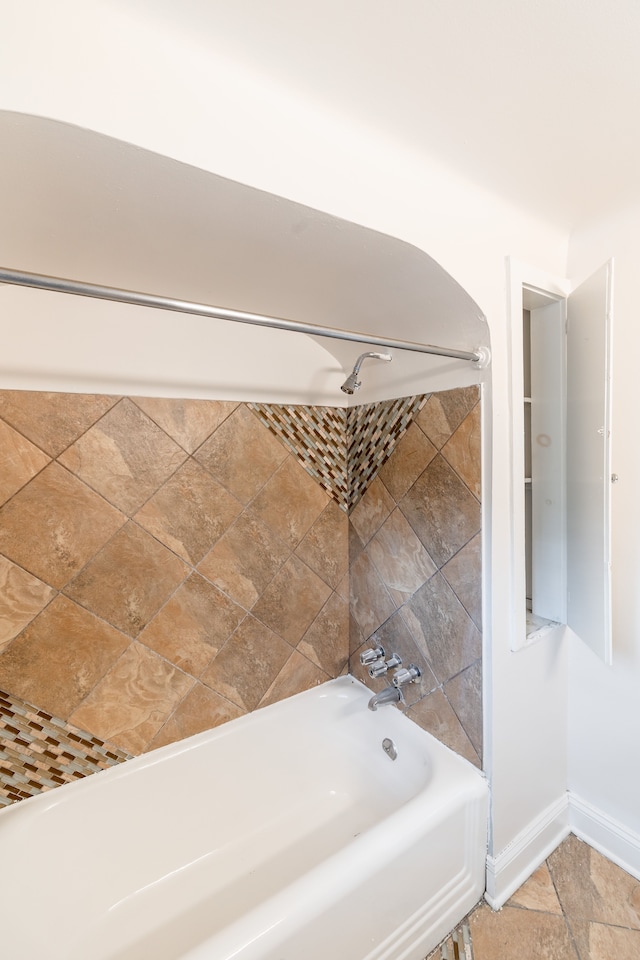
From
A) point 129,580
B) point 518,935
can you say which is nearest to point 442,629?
point 518,935

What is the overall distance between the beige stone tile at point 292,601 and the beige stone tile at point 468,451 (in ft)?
2.75

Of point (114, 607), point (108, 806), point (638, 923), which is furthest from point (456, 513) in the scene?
point (108, 806)

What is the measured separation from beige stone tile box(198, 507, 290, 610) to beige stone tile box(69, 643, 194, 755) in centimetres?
36

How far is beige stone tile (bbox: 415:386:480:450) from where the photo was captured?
4.52 ft

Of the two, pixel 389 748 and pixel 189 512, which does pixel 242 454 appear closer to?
pixel 189 512

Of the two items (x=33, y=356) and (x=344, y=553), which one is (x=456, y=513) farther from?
(x=33, y=356)

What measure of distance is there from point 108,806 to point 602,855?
184cm

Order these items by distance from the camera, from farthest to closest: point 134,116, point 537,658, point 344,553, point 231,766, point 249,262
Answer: point 344,553 < point 231,766 < point 537,658 < point 249,262 < point 134,116

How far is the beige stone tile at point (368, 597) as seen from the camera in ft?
5.86

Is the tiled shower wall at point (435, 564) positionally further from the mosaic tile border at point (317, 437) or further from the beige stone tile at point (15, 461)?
the beige stone tile at point (15, 461)

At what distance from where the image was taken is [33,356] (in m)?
1.31

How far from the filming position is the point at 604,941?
126 centimetres

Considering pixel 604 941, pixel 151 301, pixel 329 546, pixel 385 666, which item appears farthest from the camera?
pixel 329 546

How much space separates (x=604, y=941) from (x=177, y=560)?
185 centimetres
